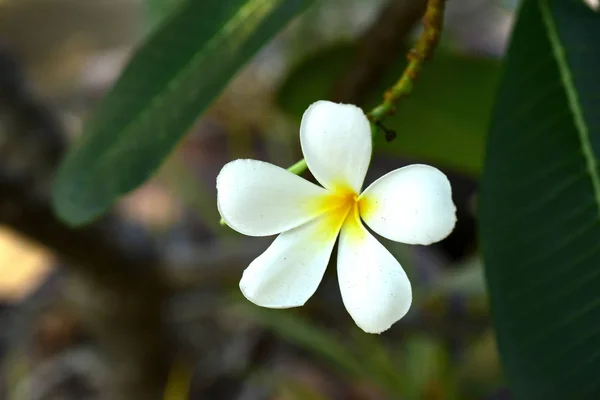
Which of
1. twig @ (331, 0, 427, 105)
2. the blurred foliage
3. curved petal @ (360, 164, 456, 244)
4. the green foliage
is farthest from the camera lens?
the blurred foliage

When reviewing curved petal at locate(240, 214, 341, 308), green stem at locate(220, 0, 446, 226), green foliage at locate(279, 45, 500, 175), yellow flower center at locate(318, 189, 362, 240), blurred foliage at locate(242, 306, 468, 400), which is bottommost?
blurred foliage at locate(242, 306, 468, 400)

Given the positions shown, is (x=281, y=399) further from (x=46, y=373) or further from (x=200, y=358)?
(x=46, y=373)

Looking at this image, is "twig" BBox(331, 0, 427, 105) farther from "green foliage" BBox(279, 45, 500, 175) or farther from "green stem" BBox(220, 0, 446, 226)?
"green stem" BBox(220, 0, 446, 226)

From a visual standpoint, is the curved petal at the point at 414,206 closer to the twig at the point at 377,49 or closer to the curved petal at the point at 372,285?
the curved petal at the point at 372,285

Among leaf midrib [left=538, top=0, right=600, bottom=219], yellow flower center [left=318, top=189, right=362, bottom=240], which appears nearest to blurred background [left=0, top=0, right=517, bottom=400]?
leaf midrib [left=538, top=0, right=600, bottom=219]

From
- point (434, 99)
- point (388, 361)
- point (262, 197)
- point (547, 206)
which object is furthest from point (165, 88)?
point (388, 361)

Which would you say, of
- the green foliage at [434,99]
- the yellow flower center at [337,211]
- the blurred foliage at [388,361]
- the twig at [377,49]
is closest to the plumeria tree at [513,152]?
the yellow flower center at [337,211]

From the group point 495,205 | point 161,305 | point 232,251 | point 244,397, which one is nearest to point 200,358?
point 244,397
